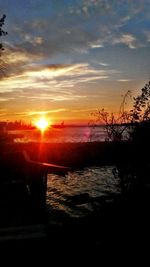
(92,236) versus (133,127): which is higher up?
(133,127)

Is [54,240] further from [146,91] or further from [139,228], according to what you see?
[146,91]

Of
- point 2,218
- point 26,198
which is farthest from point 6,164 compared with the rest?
point 2,218

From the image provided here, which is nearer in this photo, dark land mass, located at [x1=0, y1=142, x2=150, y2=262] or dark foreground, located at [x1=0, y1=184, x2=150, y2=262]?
dark foreground, located at [x1=0, y1=184, x2=150, y2=262]

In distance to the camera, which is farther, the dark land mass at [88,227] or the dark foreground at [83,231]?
the dark land mass at [88,227]

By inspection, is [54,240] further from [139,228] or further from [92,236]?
[139,228]

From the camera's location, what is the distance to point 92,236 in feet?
29.3

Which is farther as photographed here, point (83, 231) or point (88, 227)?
point (88, 227)

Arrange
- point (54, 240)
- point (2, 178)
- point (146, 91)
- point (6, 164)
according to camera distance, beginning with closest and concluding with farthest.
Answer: point (54, 240), point (2, 178), point (6, 164), point (146, 91)

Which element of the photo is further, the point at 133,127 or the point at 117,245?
the point at 133,127

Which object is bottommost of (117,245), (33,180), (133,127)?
(117,245)

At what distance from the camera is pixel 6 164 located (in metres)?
13.2

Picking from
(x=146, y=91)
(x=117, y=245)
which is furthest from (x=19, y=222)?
(x=146, y=91)

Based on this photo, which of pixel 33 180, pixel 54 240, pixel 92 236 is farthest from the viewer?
pixel 33 180

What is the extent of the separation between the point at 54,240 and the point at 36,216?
6.68ft
